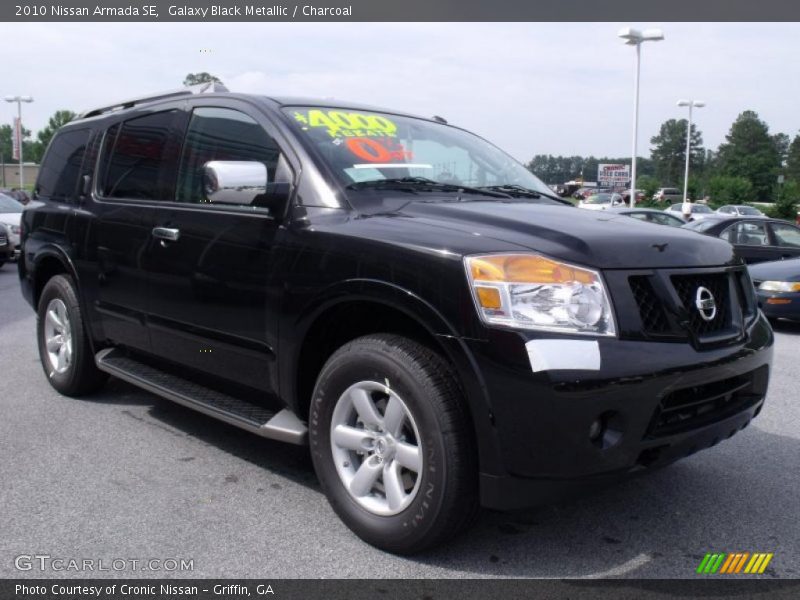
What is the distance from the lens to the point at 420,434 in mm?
2770

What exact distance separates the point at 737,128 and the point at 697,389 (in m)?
120

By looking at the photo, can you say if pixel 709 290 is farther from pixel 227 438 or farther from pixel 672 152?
pixel 672 152

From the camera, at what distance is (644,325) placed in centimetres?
271

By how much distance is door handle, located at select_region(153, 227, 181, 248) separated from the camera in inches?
153

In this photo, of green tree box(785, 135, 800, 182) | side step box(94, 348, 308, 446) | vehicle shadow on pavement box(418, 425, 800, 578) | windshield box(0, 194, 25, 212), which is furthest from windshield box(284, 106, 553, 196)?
green tree box(785, 135, 800, 182)

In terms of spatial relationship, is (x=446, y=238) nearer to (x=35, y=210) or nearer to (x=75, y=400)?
(x=75, y=400)

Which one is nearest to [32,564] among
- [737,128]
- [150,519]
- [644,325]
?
[150,519]

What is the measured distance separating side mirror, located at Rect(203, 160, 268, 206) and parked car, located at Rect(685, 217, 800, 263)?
374 inches

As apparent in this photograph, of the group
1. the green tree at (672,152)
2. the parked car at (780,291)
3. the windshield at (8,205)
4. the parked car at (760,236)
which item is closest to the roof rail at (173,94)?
the parked car at (780,291)

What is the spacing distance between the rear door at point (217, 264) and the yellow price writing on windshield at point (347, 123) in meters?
0.23

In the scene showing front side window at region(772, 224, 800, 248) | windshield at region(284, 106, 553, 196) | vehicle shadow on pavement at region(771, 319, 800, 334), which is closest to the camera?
windshield at region(284, 106, 553, 196)

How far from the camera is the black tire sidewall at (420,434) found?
272 cm

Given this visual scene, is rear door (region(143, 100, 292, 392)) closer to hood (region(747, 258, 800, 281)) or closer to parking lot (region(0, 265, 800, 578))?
parking lot (region(0, 265, 800, 578))

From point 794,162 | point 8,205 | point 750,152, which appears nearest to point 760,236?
point 8,205
